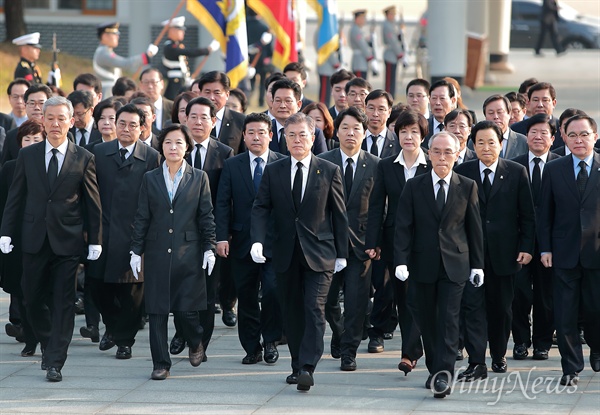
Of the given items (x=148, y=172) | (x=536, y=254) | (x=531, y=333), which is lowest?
(x=531, y=333)

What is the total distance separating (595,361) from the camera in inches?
366

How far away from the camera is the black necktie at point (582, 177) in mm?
9086

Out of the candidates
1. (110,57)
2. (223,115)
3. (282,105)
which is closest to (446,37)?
(110,57)

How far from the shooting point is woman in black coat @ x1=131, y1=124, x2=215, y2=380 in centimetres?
925

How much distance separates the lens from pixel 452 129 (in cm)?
1000

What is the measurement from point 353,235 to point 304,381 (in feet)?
4.47

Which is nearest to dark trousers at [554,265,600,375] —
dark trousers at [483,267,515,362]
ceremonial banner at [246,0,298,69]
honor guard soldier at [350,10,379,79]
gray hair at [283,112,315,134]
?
dark trousers at [483,267,515,362]

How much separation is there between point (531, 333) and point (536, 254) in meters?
1.03

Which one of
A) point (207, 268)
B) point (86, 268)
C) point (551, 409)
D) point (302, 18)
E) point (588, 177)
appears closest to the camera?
point (551, 409)

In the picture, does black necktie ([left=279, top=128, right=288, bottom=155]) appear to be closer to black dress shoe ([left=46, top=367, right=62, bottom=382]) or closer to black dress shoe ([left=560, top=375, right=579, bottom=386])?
black dress shoe ([left=46, top=367, right=62, bottom=382])

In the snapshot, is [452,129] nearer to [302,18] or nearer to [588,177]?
[588,177]

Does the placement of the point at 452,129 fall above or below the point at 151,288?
above

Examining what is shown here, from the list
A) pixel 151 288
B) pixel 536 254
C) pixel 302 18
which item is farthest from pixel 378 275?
pixel 302 18

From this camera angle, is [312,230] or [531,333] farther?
[531,333]
